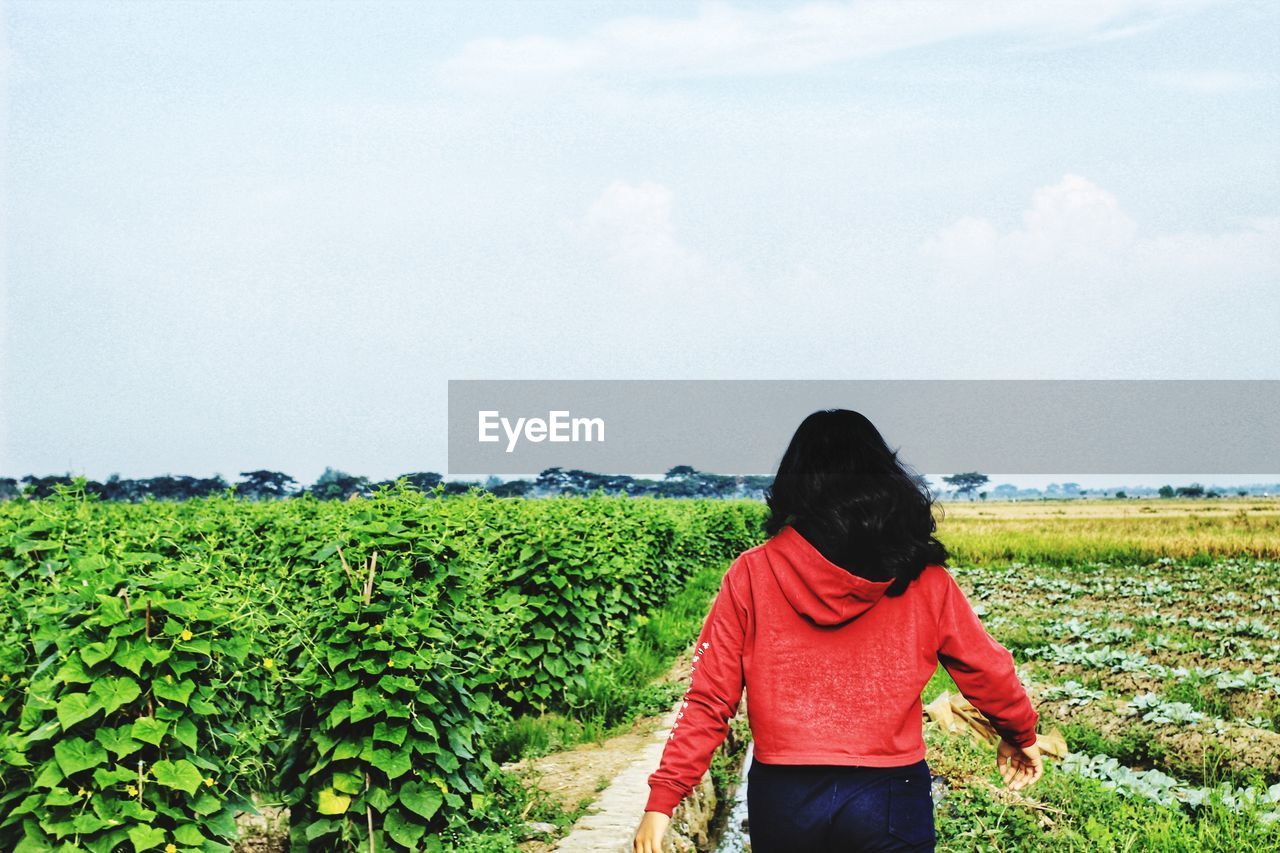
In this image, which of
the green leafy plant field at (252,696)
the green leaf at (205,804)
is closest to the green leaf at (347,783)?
the green leafy plant field at (252,696)

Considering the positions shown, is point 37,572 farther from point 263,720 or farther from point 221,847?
point 221,847

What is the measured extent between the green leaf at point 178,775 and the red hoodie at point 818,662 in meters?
2.25

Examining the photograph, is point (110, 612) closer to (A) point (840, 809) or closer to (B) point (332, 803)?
(B) point (332, 803)

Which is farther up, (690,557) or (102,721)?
(102,721)

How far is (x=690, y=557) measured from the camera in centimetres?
2152

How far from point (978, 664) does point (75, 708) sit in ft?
10.9

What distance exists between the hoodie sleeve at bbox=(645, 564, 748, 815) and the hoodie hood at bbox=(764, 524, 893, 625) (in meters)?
0.16

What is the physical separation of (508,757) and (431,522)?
2.94 m

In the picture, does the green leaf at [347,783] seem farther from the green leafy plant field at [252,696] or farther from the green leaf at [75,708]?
the green leaf at [75,708]

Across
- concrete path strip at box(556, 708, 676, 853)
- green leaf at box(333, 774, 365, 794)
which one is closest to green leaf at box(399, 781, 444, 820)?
green leaf at box(333, 774, 365, 794)

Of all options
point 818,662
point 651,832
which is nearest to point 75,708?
point 651,832

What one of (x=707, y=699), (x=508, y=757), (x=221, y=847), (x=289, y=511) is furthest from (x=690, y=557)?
(x=707, y=699)

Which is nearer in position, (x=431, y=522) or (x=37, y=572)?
(x=431, y=522)

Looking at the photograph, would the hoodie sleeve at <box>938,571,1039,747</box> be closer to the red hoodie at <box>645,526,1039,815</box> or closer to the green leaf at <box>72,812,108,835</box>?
the red hoodie at <box>645,526,1039,815</box>
